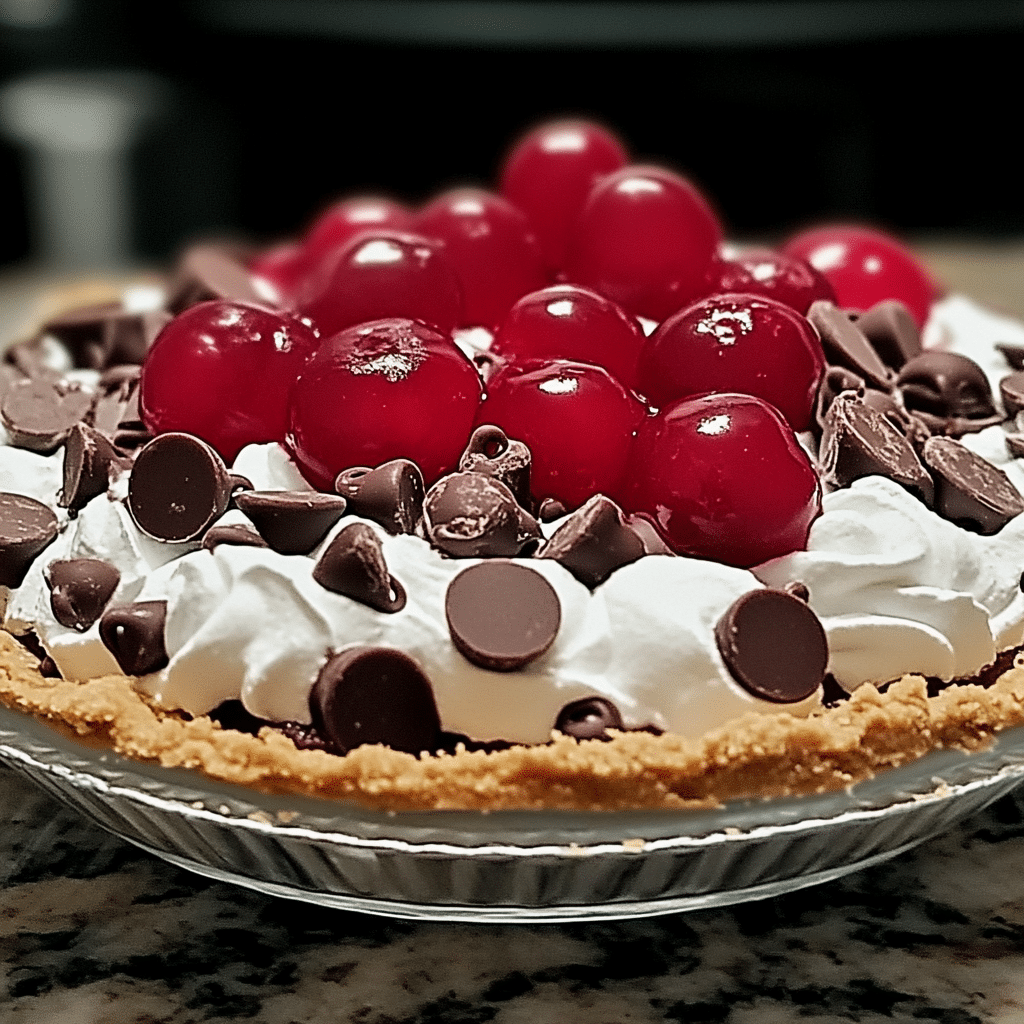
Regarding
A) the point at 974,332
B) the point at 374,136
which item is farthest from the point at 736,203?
the point at 974,332

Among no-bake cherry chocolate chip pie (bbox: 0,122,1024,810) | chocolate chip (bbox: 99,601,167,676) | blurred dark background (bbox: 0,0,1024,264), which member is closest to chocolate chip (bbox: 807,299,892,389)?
no-bake cherry chocolate chip pie (bbox: 0,122,1024,810)

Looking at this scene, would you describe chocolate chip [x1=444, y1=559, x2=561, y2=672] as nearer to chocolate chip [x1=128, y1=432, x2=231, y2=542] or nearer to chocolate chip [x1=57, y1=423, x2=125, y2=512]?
chocolate chip [x1=128, y1=432, x2=231, y2=542]

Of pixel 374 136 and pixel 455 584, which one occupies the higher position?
pixel 455 584

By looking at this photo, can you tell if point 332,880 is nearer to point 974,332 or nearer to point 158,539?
point 158,539

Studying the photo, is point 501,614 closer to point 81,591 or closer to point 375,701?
point 375,701

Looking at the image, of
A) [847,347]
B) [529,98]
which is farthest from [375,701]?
[529,98]

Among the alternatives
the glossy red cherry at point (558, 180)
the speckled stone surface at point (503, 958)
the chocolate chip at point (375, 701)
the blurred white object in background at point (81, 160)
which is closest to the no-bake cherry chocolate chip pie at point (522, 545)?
the chocolate chip at point (375, 701)
